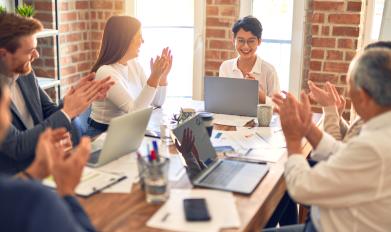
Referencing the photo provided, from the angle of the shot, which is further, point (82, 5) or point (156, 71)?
point (82, 5)

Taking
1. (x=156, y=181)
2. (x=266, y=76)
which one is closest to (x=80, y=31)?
(x=266, y=76)

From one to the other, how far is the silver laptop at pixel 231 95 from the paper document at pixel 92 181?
1044mm

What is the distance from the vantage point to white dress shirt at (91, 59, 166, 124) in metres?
2.65

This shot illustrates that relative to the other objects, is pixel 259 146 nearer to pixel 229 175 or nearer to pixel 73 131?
pixel 229 175

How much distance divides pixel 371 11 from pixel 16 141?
248cm

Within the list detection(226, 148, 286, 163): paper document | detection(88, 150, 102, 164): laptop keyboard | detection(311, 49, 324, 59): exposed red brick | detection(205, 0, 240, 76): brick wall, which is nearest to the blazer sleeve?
detection(88, 150, 102, 164): laptop keyboard

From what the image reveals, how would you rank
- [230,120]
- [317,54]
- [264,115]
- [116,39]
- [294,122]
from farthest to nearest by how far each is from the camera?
1. [317,54]
2. [116,39]
3. [230,120]
4. [264,115]
5. [294,122]

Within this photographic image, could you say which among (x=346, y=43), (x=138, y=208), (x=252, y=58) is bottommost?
(x=138, y=208)

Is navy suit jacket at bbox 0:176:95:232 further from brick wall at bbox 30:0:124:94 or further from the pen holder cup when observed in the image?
brick wall at bbox 30:0:124:94

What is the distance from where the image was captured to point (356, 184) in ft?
4.77

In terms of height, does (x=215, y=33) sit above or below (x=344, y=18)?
below

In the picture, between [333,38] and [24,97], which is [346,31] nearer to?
[333,38]

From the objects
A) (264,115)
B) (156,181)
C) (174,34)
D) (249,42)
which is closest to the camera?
(156,181)

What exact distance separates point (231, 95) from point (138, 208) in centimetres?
126
